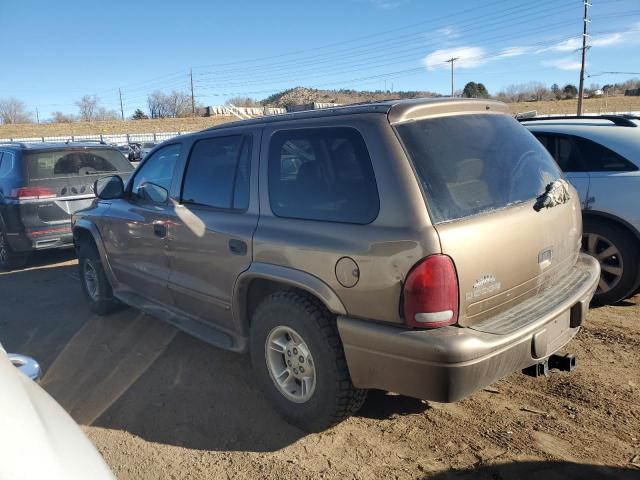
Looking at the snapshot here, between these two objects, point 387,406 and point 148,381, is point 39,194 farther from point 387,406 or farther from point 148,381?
point 387,406

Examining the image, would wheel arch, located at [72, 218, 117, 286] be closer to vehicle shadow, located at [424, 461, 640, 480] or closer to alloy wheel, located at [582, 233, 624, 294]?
vehicle shadow, located at [424, 461, 640, 480]

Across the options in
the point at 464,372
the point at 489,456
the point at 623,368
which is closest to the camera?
the point at 464,372

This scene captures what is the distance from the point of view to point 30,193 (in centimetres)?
729

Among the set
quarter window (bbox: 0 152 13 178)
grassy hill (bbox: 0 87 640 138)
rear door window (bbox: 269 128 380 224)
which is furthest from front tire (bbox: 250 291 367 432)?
grassy hill (bbox: 0 87 640 138)

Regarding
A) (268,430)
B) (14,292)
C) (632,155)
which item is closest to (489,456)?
(268,430)

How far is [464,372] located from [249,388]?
183 centimetres

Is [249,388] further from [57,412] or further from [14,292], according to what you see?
[14,292]

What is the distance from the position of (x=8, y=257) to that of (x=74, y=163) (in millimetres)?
1655

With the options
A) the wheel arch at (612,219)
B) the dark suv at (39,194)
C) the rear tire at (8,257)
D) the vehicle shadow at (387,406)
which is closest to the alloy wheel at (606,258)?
the wheel arch at (612,219)

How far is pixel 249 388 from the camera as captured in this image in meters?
3.77

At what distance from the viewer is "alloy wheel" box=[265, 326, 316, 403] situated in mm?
3068

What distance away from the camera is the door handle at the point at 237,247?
3340 mm

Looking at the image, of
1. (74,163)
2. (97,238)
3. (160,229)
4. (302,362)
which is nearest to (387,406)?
(302,362)

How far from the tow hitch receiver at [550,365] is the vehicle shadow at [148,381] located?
76 cm
